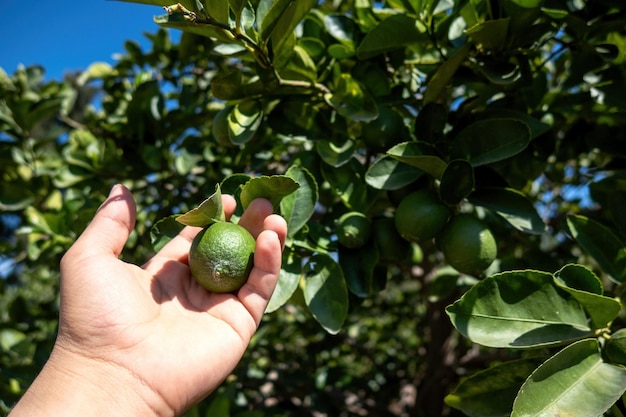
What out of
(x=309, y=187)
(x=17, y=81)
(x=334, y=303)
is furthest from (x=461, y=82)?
(x=17, y=81)

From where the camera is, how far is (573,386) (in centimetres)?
83

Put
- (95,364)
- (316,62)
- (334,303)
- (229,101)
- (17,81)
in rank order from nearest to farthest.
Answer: (95,364)
(334,303)
(229,101)
(316,62)
(17,81)

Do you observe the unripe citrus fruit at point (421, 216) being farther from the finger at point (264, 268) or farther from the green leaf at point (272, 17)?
the green leaf at point (272, 17)

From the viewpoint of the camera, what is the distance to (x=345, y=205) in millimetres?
1249

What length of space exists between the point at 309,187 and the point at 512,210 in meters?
0.43

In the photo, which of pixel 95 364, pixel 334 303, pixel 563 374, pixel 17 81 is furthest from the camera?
pixel 17 81

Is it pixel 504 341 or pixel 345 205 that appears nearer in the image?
pixel 504 341

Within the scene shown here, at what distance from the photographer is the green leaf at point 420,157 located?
106 cm

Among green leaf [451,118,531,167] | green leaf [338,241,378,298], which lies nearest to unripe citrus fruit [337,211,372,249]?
green leaf [338,241,378,298]

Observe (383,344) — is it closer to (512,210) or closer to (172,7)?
(512,210)

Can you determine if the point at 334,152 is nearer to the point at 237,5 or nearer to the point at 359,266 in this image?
the point at 359,266

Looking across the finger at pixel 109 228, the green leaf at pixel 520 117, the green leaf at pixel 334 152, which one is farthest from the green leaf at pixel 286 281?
the green leaf at pixel 520 117

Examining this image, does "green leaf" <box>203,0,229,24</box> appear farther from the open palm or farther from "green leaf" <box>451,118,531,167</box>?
"green leaf" <box>451,118,531,167</box>

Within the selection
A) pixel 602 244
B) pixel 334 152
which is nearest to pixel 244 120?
pixel 334 152
